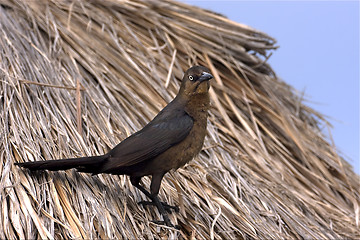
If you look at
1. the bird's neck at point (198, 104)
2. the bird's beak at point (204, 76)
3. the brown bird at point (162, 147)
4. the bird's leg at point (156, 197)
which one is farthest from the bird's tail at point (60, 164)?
the bird's beak at point (204, 76)

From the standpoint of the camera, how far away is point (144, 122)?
3553 millimetres

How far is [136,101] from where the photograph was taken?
11.9ft

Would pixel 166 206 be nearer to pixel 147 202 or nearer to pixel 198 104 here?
pixel 147 202

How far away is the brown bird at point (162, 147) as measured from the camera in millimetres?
2521

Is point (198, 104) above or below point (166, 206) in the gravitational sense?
above

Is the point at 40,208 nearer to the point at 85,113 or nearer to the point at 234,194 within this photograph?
the point at 85,113

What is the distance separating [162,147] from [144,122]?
952 mm

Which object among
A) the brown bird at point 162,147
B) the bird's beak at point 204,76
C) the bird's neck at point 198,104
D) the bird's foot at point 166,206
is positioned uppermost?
the bird's beak at point 204,76

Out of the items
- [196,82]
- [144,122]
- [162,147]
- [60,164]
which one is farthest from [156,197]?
[144,122]

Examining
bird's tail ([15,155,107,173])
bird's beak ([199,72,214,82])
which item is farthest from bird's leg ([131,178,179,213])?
bird's beak ([199,72,214,82])

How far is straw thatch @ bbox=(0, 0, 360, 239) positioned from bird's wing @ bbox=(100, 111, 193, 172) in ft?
0.74

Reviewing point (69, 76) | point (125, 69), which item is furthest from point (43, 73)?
point (125, 69)

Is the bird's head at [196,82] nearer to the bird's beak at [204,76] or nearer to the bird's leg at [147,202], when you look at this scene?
the bird's beak at [204,76]

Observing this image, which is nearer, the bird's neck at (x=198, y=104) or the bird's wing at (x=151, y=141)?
the bird's wing at (x=151, y=141)
